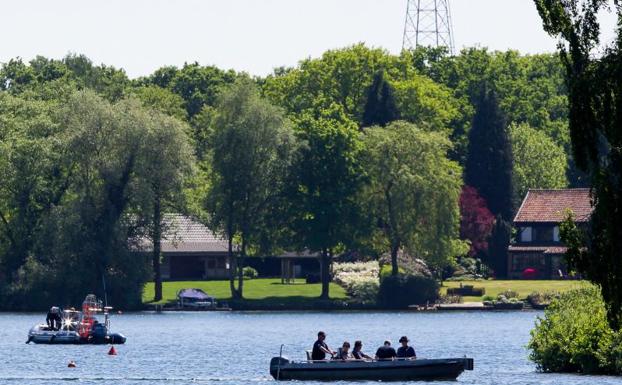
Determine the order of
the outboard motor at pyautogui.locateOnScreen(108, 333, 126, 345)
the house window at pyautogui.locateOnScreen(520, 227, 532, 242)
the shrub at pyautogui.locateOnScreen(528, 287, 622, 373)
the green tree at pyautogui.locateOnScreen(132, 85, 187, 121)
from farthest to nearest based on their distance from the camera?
1. the green tree at pyautogui.locateOnScreen(132, 85, 187, 121)
2. the house window at pyautogui.locateOnScreen(520, 227, 532, 242)
3. the outboard motor at pyautogui.locateOnScreen(108, 333, 126, 345)
4. the shrub at pyautogui.locateOnScreen(528, 287, 622, 373)

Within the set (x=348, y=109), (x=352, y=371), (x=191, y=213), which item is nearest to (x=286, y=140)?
(x=191, y=213)

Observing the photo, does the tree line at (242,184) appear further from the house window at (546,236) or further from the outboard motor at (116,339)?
the outboard motor at (116,339)

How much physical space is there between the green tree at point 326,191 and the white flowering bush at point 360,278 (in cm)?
224

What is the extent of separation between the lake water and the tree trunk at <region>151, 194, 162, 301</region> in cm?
551

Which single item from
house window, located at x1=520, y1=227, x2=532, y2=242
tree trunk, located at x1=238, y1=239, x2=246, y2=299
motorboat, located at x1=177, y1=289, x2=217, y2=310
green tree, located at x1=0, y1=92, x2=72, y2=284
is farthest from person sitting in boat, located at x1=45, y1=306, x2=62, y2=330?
house window, located at x1=520, y1=227, x2=532, y2=242

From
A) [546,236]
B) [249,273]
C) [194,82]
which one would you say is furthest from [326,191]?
[194,82]

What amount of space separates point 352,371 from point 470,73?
107615 mm

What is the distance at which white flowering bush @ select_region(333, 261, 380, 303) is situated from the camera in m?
122

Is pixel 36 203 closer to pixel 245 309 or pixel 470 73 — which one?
pixel 245 309

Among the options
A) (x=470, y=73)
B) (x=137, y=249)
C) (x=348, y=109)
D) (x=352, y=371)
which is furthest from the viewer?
(x=470, y=73)

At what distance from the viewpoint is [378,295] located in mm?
121062

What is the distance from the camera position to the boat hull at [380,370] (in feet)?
201

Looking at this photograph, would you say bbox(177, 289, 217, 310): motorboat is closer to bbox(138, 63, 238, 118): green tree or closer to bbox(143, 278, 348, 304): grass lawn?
bbox(143, 278, 348, 304): grass lawn

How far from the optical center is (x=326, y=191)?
125 metres
